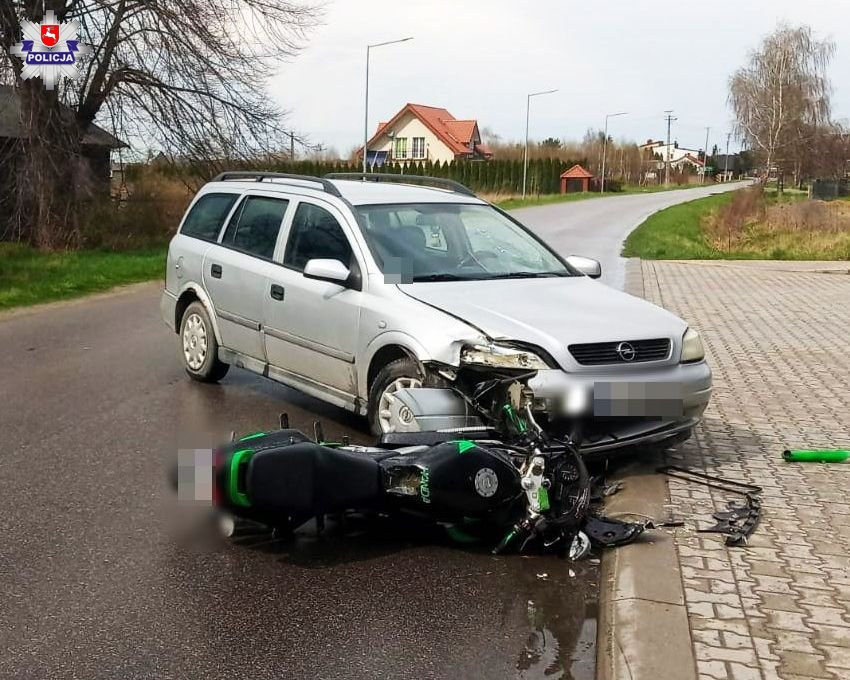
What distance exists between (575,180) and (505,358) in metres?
93.3

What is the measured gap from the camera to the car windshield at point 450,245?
6.73 meters

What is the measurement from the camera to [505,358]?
544 cm

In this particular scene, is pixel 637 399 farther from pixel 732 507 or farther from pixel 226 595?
pixel 226 595

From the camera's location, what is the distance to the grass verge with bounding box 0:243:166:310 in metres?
15.4

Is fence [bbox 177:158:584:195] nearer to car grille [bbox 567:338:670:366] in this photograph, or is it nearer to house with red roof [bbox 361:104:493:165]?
house with red roof [bbox 361:104:493:165]

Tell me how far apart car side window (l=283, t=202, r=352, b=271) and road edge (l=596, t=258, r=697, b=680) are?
2.73 metres

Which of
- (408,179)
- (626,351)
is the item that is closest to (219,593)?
(626,351)

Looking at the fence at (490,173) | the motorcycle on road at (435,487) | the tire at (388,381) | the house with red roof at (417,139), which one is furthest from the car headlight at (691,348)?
the house with red roof at (417,139)

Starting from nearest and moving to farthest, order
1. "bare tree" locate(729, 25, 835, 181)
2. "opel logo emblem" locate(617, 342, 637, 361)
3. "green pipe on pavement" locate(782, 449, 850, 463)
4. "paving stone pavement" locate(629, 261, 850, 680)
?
1. "paving stone pavement" locate(629, 261, 850, 680)
2. "opel logo emblem" locate(617, 342, 637, 361)
3. "green pipe on pavement" locate(782, 449, 850, 463)
4. "bare tree" locate(729, 25, 835, 181)

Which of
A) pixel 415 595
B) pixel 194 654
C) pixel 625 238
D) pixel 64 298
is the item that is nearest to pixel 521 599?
pixel 415 595

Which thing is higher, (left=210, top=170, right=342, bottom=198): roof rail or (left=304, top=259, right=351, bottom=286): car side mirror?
(left=210, top=170, right=342, bottom=198): roof rail

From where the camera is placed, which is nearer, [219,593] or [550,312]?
[219,593]

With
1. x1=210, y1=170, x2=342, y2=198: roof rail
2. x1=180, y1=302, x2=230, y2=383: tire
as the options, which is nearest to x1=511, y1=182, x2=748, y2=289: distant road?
x1=210, y1=170, x2=342, y2=198: roof rail

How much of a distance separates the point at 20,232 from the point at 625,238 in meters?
18.0
